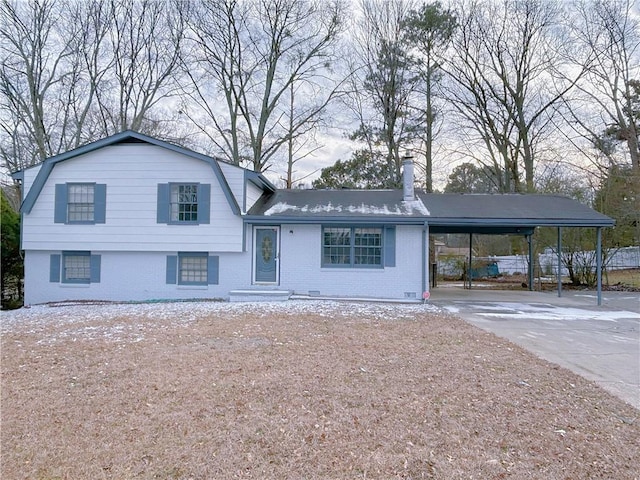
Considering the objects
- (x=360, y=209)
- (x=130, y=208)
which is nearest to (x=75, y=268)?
(x=130, y=208)

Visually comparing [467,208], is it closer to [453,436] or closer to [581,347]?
[581,347]

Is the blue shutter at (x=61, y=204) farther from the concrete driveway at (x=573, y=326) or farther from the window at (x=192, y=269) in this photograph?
the concrete driveway at (x=573, y=326)

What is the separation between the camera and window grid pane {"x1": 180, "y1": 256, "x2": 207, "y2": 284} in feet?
40.4

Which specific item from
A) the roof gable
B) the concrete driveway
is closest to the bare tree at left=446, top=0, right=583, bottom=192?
the concrete driveway

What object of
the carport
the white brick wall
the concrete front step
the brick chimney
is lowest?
the concrete front step

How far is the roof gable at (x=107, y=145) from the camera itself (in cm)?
1167

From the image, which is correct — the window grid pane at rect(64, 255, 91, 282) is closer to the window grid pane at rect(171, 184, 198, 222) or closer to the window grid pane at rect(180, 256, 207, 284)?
the window grid pane at rect(180, 256, 207, 284)

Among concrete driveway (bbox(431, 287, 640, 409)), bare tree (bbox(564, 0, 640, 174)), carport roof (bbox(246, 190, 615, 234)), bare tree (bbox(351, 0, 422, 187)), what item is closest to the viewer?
concrete driveway (bbox(431, 287, 640, 409))

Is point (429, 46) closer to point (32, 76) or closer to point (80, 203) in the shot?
point (80, 203)

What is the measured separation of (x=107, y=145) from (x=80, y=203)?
193 centimetres

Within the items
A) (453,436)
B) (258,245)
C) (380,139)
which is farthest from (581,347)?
(380,139)

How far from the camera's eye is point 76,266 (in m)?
12.5

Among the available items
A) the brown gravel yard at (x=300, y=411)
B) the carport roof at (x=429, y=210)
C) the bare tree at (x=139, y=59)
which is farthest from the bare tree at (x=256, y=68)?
the brown gravel yard at (x=300, y=411)

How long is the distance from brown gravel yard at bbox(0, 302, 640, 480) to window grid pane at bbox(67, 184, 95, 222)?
6400 mm
